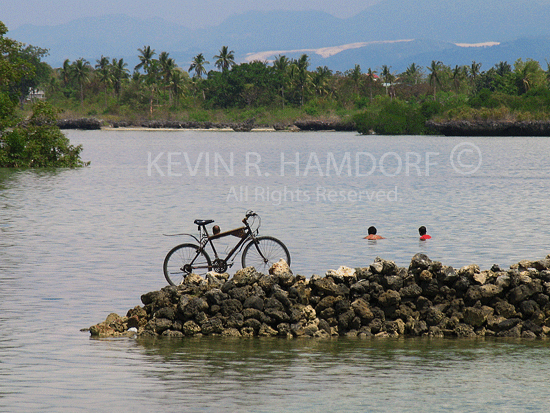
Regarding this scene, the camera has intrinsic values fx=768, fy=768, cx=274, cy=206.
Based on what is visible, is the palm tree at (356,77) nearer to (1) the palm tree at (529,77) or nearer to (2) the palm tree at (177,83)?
(2) the palm tree at (177,83)

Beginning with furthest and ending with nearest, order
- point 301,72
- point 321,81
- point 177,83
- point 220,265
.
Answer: point 321,81 < point 177,83 < point 301,72 < point 220,265

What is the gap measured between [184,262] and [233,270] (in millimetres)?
2040

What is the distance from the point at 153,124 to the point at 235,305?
173 m

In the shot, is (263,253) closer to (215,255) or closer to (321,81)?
(215,255)

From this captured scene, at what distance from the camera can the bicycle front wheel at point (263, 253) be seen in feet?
50.5

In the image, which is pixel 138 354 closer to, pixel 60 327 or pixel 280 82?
pixel 60 327

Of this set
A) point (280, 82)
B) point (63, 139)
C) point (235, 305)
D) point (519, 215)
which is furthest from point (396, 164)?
point (280, 82)

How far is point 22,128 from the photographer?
5241 centimetres

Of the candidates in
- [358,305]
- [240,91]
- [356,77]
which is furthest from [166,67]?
[358,305]

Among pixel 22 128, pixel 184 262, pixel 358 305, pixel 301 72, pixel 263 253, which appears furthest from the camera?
pixel 301 72

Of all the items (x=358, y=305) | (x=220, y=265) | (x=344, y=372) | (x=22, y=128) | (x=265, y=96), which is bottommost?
(x=344, y=372)

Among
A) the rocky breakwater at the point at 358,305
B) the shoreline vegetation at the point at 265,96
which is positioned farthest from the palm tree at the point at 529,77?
the rocky breakwater at the point at 358,305

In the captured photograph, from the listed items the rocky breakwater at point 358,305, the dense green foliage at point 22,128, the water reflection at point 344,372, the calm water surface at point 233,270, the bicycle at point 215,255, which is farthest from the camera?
the dense green foliage at point 22,128

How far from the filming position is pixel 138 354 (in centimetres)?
1070
